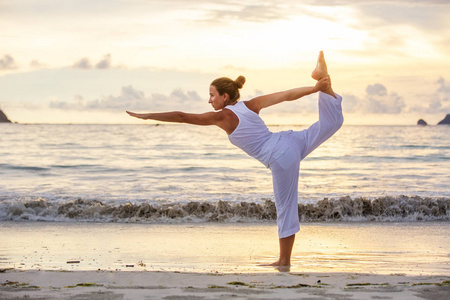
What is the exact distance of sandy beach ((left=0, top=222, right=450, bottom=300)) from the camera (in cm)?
431

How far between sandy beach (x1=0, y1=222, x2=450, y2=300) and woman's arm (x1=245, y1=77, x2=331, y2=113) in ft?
5.31

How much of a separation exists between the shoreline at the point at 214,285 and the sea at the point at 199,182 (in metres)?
5.72

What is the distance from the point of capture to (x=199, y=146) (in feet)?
107

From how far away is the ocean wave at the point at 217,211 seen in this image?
36.0ft

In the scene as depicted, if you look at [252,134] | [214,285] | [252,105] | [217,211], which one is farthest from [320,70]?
[217,211]

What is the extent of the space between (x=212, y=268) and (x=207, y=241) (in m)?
2.17

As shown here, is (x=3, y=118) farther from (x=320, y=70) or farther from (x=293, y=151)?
(x=320, y=70)

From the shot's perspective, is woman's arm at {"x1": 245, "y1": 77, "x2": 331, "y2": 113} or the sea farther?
the sea

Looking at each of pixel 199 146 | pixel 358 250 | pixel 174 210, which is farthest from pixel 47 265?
pixel 199 146

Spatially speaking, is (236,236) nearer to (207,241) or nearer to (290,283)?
(207,241)

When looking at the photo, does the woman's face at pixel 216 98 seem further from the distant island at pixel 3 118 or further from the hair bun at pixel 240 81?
the distant island at pixel 3 118

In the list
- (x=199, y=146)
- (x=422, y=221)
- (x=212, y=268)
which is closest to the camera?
(x=212, y=268)

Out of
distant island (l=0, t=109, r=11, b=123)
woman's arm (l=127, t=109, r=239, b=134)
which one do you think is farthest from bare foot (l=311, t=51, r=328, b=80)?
distant island (l=0, t=109, r=11, b=123)

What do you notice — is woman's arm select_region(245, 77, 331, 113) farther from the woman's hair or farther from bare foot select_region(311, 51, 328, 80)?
the woman's hair
